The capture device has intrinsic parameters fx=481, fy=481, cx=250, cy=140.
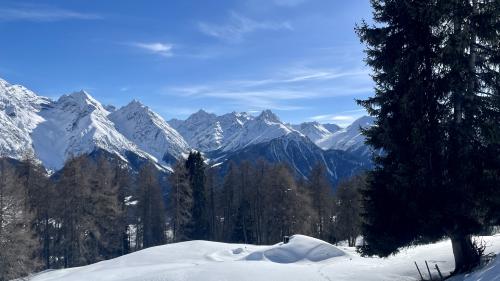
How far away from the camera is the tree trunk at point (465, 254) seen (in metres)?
18.3

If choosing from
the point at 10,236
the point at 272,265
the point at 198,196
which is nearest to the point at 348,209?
the point at 198,196

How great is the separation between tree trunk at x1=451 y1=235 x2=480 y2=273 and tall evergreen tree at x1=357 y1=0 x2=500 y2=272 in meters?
0.04

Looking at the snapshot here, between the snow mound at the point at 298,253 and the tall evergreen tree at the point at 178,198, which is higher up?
the tall evergreen tree at the point at 178,198

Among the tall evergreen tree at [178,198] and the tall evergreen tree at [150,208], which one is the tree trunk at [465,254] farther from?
the tall evergreen tree at [150,208]

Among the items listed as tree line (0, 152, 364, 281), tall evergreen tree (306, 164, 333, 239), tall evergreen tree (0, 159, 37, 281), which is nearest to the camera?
tall evergreen tree (0, 159, 37, 281)

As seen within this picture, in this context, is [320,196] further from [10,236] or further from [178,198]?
[10,236]

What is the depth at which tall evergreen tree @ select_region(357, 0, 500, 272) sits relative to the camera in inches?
671

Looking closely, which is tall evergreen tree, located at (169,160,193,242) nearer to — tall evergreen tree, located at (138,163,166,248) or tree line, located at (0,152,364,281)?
tree line, located at (0,152,364,281)

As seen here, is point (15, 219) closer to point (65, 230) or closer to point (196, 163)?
point (65, 230)

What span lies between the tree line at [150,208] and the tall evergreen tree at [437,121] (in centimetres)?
2689

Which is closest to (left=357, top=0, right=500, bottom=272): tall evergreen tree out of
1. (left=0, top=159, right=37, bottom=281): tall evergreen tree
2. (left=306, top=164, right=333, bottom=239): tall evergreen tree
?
(left=0, top=159, right=37, bottom=281): tall evergreen tree

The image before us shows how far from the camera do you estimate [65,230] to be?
47.7 meters

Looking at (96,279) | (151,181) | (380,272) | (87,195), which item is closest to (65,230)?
(87,195)

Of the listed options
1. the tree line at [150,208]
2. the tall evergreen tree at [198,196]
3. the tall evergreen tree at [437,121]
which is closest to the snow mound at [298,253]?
the tall evergreen tree at [437,121]
